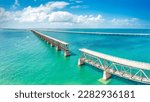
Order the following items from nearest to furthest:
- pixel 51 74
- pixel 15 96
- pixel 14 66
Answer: pixel 15 96 → pixel 51 74 → pixel 14 66

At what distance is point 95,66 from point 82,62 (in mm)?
3842

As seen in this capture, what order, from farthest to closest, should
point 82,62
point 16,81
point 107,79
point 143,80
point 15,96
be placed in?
point 82,62, point 16,81, point 107,79, point 143,80, point 15,96

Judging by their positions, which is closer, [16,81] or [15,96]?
[15,96]

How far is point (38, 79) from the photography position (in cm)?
2600

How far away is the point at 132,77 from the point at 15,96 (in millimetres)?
12244

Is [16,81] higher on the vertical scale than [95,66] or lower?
lower

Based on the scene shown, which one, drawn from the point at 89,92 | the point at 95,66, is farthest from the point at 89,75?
the point at 89,92

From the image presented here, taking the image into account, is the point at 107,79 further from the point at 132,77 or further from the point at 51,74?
the point at 51,74

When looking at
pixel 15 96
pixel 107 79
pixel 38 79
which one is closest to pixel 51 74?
pixel 38 79

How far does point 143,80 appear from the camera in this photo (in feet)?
68.9

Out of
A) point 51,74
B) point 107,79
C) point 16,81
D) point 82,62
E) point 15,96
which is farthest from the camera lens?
point 82,62

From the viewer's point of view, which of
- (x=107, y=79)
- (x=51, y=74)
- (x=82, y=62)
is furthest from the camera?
(x=82, y=62)

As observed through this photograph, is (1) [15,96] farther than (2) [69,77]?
No

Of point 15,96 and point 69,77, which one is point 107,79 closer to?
point 69,77
